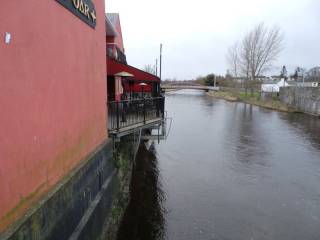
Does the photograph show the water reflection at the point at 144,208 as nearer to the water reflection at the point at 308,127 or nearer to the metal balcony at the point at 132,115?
the metal balcony at the point at 132,115

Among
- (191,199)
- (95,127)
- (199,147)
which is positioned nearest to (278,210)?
(191,199)

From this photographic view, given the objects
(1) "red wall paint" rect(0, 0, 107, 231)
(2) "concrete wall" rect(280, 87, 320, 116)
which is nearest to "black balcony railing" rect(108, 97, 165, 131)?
(1) "red wall paint" rect(0, 0, 107, 231)

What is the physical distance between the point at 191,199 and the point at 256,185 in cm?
303

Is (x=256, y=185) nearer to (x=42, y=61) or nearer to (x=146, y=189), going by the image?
(x=146, y=189)

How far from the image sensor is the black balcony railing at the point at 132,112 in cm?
852

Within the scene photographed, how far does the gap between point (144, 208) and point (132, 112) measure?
3.33 m

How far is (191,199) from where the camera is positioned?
970 cm

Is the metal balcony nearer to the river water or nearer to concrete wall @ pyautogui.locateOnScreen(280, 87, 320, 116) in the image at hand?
the river water

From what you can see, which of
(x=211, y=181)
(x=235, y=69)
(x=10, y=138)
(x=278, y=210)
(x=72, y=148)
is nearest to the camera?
(x=10, y=138)

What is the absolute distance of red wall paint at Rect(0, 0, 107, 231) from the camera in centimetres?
318

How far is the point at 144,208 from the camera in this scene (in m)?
9.14

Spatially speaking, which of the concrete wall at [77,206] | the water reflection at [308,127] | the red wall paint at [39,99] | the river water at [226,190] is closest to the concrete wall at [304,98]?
the water reflection at [308,127]

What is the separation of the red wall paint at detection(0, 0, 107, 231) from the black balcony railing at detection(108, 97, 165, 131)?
228 centimetres

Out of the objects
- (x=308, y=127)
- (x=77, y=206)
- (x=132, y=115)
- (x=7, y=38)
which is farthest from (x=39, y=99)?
(x=308, y=127)
